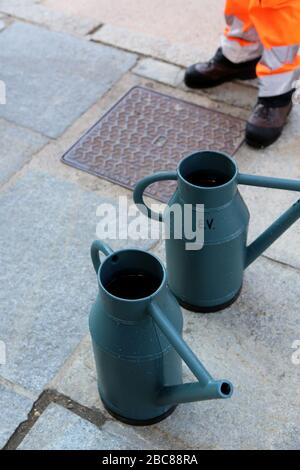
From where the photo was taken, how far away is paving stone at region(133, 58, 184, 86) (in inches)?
135

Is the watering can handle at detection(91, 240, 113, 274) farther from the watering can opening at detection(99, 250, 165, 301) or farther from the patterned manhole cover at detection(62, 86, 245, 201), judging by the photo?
the patterned manhole cover at detection(62, 86, 245, 201)

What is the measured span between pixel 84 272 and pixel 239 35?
1472 millimetres

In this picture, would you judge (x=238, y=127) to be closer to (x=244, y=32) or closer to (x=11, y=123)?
(x=244, y=32)

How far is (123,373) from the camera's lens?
1.89 meters

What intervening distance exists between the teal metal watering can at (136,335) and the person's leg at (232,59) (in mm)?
1634

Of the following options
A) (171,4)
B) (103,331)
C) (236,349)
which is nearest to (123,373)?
(103,331)

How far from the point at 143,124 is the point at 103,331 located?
5.17 ft

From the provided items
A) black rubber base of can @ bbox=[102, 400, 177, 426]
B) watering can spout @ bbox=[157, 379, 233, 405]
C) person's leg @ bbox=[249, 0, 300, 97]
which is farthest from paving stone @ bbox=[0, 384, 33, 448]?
person's leg @ bbox=[249, 0, 300, 97]

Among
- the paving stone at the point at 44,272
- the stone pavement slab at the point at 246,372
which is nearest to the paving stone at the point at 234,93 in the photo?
the paving stone at the point at 44,272

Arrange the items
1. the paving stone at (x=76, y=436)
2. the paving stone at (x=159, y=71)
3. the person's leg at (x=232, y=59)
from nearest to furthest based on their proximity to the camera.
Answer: the paving stone at (x=76, y=436)
the person's leg at (x=232, y=59)
the paving stone at (x=159, y=71)

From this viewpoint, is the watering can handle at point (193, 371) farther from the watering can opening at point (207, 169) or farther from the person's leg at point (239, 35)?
the person's leg at point (239, 35)

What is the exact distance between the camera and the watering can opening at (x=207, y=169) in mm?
2102

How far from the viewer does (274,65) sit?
2.91 metres

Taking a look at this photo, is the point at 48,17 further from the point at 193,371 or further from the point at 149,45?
the point at 193,371
